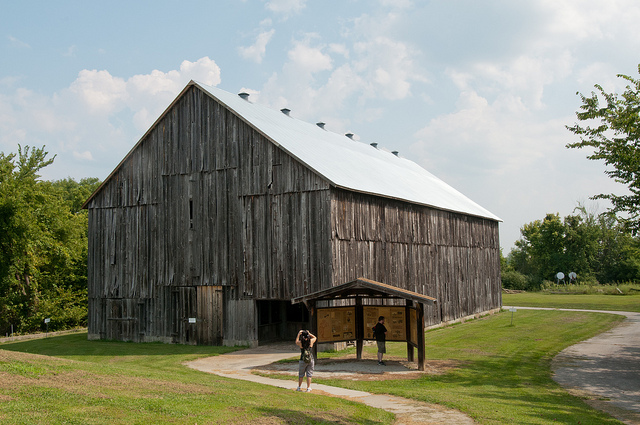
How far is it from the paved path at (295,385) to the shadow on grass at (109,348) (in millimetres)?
1745

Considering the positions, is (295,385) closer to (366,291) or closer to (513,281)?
(366,291)

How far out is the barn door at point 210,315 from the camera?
94.4ft

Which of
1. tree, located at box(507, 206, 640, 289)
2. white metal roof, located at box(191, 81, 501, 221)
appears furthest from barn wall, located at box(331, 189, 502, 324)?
tree, located at box(507, 206, 640, 289)

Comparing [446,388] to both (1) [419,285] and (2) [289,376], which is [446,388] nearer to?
(2) [289,376]

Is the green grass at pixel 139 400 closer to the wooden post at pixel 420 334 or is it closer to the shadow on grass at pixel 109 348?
the wooden post at pixel 420 334

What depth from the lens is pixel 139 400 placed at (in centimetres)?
1198

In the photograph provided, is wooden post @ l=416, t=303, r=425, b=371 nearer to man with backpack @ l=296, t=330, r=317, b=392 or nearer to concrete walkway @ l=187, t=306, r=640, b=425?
concrete walkway @ l=187, t=306, r=640, b=425

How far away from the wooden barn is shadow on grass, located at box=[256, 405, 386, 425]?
13275mm

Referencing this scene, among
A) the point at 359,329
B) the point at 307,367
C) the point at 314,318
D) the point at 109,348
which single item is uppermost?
the point at 314,318

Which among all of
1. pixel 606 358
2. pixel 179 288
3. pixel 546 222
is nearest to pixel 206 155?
pixel 179 288

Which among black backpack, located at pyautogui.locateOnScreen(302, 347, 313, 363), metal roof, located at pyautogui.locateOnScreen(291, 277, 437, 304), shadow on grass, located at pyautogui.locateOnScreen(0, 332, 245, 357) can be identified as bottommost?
shadow on grass, located at pyautogui.locateOnScreen(0, 332, 245, 357)

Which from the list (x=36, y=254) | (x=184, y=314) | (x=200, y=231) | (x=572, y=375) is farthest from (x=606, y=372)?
(x=36, y=254)

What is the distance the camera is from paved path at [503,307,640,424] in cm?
1617

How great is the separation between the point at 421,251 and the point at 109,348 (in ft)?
59.2
